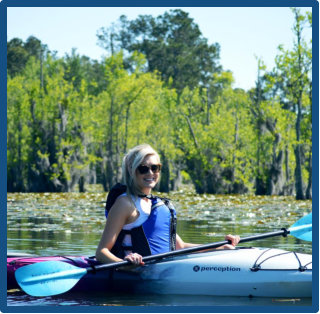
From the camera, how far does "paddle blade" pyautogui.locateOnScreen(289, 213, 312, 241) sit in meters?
6.13

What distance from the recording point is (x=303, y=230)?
243 inches

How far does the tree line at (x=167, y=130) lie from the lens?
25203 millimetres

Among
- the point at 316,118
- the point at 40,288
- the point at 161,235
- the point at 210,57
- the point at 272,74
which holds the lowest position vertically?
the point at 40,288

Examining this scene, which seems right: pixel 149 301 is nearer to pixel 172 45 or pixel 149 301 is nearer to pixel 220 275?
pixel 220 275

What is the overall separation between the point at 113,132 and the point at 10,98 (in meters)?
5.65

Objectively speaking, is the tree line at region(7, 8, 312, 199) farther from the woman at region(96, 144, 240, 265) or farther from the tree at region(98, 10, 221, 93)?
the woman at region(96, 144, 240, 265)

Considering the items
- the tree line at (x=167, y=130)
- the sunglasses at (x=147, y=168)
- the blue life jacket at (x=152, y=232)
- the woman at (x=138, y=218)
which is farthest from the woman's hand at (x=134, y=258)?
the tree line at (x=167, y=130)

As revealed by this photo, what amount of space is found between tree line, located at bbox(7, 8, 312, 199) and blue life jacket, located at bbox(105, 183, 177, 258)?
1669cm

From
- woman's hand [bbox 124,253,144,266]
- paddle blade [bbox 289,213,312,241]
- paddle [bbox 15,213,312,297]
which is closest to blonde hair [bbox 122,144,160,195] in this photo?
woman's hand [bbox 124,253,144,266]

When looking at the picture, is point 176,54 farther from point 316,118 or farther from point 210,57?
point 316,118

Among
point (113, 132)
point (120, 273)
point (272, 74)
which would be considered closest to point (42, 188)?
point (113, 132)

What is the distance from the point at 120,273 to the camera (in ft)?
18.8

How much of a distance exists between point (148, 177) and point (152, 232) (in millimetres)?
542

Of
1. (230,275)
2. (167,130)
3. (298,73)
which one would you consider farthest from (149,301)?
(167,130)
